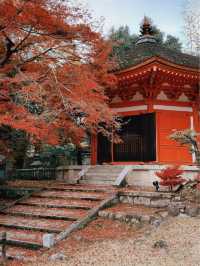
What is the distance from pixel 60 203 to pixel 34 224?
58.8 inches

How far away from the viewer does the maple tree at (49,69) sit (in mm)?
11172

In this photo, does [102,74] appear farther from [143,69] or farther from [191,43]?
[191,43]

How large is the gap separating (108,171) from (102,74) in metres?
4.08

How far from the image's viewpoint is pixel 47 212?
10141 millimetres

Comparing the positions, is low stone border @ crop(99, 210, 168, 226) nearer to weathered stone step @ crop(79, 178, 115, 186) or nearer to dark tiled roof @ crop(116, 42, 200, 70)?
weathered stone step @ crop(79, 178, 115, 186)

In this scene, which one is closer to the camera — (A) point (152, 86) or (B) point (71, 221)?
(B) point (71, 221)

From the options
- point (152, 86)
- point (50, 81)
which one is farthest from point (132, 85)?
point (50, 81)

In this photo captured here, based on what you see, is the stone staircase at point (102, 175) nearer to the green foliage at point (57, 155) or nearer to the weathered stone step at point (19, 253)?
the green foliage at point (57, 155)

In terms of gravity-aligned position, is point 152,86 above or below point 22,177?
above

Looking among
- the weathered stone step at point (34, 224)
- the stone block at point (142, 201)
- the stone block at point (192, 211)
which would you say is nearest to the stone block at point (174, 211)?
the stone block at point (192, 211)

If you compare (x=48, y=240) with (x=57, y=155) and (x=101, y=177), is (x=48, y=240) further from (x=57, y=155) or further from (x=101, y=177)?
(x=57, y=155)

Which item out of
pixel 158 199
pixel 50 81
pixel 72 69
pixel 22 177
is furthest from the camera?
pixel 22 177

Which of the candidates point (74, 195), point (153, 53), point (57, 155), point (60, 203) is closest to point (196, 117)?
point (153, 53)

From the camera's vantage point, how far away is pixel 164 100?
14.3m
